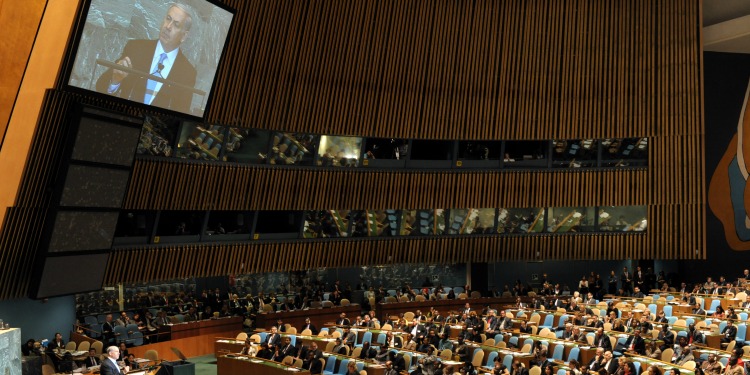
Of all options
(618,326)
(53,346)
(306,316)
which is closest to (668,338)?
(618,326)

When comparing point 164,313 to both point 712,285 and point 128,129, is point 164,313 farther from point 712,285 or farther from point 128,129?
point 712,285

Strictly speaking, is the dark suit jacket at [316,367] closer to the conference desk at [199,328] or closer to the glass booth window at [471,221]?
the conference desk at [199,328]

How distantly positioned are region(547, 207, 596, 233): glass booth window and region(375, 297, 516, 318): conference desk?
2316 millimetres

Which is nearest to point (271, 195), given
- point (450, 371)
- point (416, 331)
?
point (416, 331)

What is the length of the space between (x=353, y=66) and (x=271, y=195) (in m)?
3.47

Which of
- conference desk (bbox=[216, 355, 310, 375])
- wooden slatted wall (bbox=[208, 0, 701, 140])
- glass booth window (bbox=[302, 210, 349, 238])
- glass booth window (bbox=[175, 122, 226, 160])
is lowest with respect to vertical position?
conference desk (bbox=[216, 355, 310, 375])

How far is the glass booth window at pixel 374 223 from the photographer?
21.2 m

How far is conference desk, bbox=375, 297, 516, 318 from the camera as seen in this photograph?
21.0 meters

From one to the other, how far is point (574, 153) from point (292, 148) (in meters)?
7.49

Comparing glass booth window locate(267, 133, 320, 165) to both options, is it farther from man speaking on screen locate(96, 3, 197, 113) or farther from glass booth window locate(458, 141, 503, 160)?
man speaking on screen locate(96, 3, 197, 113)

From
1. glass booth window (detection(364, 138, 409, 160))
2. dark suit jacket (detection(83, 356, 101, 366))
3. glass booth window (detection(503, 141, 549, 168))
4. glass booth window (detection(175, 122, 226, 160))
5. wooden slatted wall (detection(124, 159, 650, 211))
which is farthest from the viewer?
glass booth window (detection(503, 141, 549, 168))

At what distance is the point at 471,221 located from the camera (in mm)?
22500

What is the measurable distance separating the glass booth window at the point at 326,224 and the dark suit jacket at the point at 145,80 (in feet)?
19.9

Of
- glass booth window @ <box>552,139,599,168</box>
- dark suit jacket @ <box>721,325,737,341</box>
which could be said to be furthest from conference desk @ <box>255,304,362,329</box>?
dark suit jacket @ <box>721,325,737,341</box>
